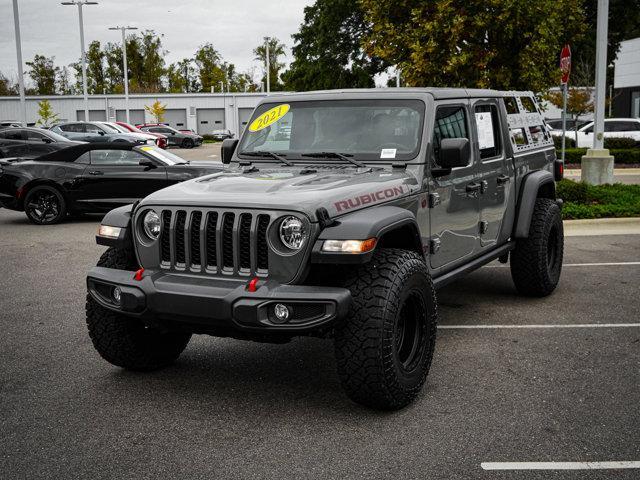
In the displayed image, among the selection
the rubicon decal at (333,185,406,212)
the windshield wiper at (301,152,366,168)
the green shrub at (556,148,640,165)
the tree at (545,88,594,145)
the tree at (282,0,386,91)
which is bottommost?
the green shrub at (556,148,640,165)

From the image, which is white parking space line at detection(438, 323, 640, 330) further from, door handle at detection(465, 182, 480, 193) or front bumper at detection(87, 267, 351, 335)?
front bumper at detection(87, 267, 351, 335)

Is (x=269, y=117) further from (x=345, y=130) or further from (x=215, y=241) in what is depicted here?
(x=215, y=241)

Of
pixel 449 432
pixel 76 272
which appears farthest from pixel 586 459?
pixel 76 272

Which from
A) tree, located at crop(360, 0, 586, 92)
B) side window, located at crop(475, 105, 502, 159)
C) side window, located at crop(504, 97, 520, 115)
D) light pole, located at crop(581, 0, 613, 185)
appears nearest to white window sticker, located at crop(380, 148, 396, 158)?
side window, located at crop(475, 105, 502, 159)

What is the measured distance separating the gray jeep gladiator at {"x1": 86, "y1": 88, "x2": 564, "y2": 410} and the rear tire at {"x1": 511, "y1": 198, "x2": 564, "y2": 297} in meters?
0.86

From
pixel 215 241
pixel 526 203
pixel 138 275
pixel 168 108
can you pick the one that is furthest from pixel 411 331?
pixel 168 108

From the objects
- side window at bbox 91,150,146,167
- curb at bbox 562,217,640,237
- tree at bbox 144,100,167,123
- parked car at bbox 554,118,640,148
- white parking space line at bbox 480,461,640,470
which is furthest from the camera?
tree at bbox 144,100,167,123

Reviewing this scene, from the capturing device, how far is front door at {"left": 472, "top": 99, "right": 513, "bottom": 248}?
6391 millimetres

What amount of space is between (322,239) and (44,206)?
10903 mm

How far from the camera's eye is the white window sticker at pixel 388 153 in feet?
18.1

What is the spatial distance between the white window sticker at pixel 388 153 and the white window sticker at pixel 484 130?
47.1 inches

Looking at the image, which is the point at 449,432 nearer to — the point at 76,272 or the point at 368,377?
the point at 368,377

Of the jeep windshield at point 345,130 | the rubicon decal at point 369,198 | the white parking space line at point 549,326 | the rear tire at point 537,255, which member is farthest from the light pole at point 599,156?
the rubicon decal at point 369,198

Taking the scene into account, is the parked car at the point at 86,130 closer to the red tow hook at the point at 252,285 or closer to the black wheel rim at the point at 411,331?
the black wheel rim at the point at 411,331
